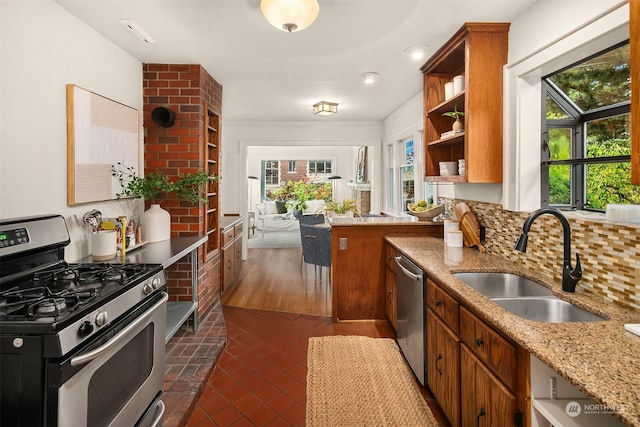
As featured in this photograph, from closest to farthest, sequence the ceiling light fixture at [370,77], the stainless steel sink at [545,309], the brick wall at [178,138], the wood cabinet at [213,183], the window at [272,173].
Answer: the stainless steel sink at [545,309]
the brick wall at [178,138]
the ceiling light fixture at [370,77]
the wood cabinet at [213,183]
the window at [272,173]

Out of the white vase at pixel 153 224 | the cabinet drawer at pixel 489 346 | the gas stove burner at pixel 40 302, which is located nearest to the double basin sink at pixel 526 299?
the cabinet drawer at pixel 489 346

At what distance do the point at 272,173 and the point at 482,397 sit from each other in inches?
396

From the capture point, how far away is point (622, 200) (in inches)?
70.5

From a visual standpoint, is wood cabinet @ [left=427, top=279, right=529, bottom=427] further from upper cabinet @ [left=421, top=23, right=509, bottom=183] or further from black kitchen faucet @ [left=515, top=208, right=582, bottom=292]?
upper cabinet @ [left=421, top=23, right=509, bottom=183]

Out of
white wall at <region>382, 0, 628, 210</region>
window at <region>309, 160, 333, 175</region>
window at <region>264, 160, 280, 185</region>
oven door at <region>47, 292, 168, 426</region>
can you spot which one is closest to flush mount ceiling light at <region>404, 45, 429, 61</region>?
white wall at <region>382, 0, 628, 210</region>

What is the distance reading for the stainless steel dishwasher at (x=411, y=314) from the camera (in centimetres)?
222

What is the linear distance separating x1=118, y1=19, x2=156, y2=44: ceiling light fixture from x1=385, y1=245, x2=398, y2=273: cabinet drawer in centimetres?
261

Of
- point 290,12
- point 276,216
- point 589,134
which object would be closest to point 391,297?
point 589,134

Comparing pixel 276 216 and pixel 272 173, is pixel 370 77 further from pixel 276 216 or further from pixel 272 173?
pixel 272 173

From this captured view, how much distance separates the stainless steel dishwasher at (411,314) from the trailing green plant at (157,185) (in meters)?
1.87

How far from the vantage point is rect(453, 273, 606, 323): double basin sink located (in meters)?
1.60

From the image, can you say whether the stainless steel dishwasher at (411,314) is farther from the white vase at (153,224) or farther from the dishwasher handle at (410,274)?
the white vase at (153,224)

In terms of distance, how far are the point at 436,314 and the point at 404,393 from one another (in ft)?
2.23

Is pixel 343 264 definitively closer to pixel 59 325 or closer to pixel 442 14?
pixel 442 14
